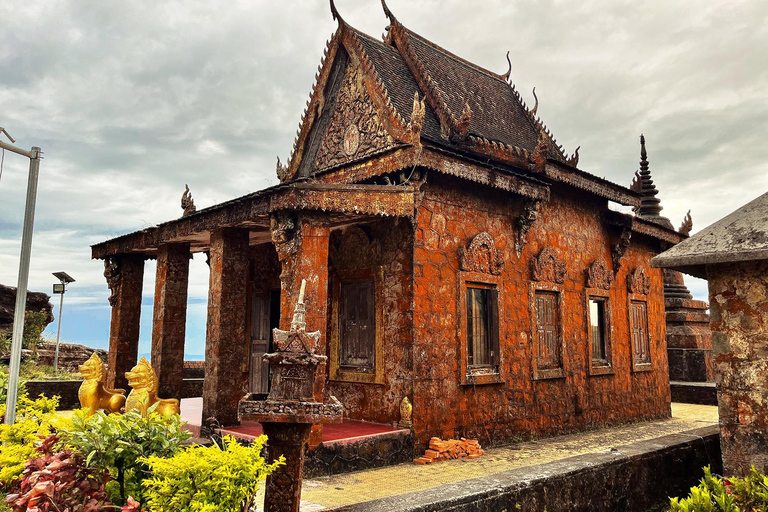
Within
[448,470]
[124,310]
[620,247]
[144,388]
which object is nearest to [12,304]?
[124,310]

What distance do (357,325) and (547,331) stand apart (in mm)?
3785

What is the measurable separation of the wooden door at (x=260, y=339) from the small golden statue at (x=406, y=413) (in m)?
3.30

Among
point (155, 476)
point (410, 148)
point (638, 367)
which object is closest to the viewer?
point (155, 476)

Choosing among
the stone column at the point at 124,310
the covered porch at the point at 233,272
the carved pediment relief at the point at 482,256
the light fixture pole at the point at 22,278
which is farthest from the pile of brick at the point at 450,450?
the stone column at the point at 124,310

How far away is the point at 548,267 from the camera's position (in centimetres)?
1086

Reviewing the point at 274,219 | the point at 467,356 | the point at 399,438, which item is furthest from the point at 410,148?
the point at 399,438

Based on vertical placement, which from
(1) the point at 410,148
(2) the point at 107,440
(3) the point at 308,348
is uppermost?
(1) the point at 410,148

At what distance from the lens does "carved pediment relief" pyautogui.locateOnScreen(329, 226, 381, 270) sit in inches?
359

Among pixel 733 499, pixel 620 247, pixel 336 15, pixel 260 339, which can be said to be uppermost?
pixel 336 15

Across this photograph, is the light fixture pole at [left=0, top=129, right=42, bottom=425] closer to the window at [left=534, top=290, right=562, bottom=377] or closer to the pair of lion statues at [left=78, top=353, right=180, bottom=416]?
the pair of lion statues at [left=78, top=353, right=180, bottom=416]

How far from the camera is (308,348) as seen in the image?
4039 millimetres

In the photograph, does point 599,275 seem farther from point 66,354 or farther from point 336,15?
point 66,354

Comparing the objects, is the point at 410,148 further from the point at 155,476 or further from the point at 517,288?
the point at 155,476

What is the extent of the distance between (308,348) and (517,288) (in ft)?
22.2
